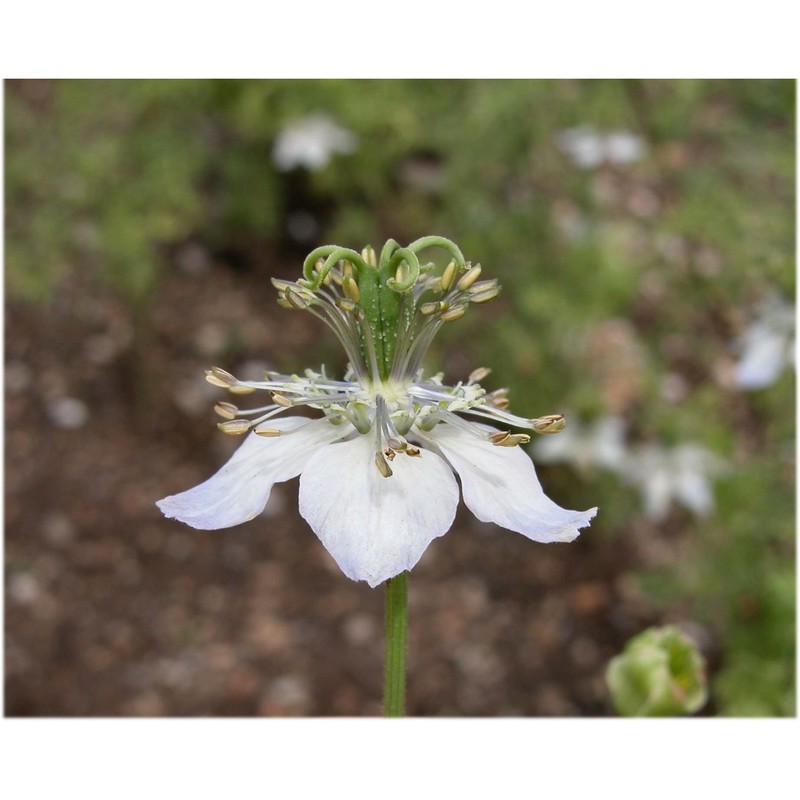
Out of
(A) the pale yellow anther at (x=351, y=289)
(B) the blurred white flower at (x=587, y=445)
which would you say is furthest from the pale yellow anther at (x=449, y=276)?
(B) the blurred white flower at (x=587, y=445)

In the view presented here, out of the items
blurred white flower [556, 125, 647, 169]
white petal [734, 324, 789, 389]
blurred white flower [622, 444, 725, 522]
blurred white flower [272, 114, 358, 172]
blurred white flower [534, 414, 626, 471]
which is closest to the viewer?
white petal [734, 324, 789, 389]

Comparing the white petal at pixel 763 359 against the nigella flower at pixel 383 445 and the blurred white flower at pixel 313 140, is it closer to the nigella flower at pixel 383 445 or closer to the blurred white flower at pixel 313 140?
the nigella flower at pixel 383 445

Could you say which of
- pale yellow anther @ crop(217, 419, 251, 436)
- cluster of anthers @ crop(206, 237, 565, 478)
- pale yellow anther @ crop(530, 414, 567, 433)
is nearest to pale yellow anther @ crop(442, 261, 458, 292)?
cluster of anthers @ crop(206, 237, 565, 478)

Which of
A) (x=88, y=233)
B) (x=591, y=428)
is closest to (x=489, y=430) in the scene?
(x=591, y=428)

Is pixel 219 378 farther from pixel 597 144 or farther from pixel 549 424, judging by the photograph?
pixel 597 144

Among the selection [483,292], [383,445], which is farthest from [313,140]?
[383,445]

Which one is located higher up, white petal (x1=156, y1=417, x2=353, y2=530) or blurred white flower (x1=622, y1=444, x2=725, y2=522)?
white petal (x1=156, y1=417, x2=353, y2=530)

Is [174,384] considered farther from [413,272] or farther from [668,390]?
[413,272]

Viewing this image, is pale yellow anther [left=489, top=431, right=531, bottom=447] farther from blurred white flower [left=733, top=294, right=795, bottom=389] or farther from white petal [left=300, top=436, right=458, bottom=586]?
blurred white flower [left=733, top=294, right=795, bottom=389]
